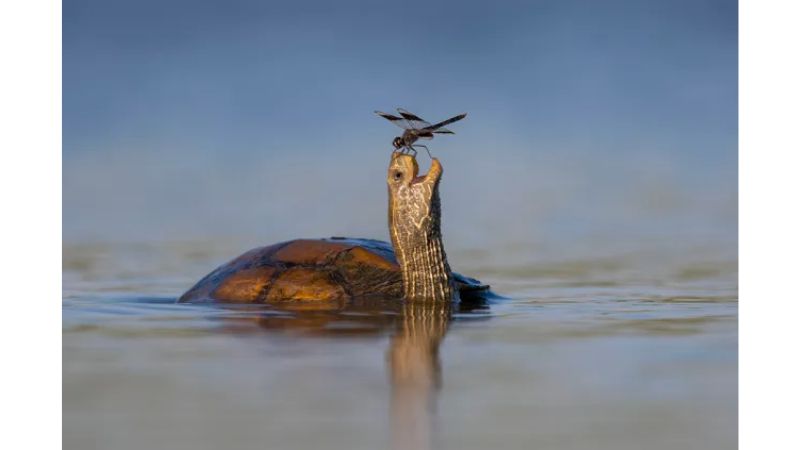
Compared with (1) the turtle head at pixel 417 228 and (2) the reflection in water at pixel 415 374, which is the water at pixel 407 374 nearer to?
(2) the reflection in water at pixel 415 374

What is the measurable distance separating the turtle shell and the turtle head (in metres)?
0.18

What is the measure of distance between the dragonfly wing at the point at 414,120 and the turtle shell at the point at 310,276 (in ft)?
2.80

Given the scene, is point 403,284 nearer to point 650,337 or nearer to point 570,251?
point 650,337

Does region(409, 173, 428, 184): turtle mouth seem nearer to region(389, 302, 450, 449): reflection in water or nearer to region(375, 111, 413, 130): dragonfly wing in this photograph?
region(375, 111, 413, 130): dragonfly wing

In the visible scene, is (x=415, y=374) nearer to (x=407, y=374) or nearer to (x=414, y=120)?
(x=407, y=374)

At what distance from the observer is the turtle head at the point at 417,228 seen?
17.2 feet

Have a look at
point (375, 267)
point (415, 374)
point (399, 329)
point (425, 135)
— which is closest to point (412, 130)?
point (425, 135)

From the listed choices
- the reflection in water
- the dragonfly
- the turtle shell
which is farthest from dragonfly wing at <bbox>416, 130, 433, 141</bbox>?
the reflection in water

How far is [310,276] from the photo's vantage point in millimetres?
5520

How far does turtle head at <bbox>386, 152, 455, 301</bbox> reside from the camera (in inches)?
206

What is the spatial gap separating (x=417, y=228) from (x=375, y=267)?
0.44m

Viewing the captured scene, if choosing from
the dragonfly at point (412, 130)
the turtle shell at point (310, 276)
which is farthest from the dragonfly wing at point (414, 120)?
the turtle shell at point (310, 276)
